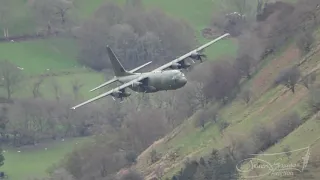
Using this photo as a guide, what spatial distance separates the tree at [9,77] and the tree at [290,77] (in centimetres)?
6833

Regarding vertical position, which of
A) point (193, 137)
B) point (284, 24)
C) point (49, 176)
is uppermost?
point (284, 24)

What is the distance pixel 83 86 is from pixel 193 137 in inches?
2108

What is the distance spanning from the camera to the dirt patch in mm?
129250

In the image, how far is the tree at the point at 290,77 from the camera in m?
119

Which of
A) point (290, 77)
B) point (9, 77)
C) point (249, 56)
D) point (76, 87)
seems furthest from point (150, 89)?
point (9, 77)

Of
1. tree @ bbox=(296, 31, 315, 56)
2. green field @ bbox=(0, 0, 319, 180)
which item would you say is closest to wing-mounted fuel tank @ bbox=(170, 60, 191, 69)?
green field @ bbox=(0, 0, 319, 180)

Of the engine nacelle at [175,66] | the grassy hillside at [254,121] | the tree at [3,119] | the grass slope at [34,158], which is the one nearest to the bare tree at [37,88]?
the tree at [3,119]

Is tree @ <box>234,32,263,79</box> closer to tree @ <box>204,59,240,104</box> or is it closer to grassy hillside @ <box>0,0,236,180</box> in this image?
tree @ <box>204,59,240,104</box>

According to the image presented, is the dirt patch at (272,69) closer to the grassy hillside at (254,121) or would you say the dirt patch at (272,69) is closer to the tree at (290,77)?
the grassy hillside at (254,121)

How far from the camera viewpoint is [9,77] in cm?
17938

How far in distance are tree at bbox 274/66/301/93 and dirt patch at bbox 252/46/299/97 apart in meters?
4.92

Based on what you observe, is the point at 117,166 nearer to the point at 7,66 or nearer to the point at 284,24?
the point at 284,24

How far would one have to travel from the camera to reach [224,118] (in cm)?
12662

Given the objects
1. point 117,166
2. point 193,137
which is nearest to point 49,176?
point 117,166
